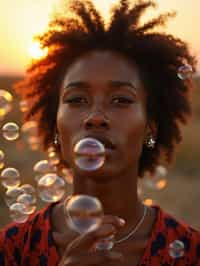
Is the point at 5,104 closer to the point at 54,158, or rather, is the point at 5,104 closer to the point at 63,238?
the point at 54,158

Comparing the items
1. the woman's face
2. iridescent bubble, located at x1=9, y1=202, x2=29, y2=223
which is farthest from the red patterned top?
the woman's face

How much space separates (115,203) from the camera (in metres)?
3.91

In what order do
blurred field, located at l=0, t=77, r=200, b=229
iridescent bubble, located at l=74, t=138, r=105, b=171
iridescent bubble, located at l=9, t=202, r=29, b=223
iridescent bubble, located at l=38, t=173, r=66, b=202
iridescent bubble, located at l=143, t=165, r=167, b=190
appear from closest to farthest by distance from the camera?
1. iridescent bubble, located at l=74, t=138, r=105, b=171
2. iridescent bubble, located at l=9, t=202, r=29, b=223
3. iridescent bubble, located at l=38, t=173, r=66, b=202
4. iridescent bubble, located at l=143, t=165, r=167, b=190
5. blurred field, located at l=0, t=77, r=200, b=229

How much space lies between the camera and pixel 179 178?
14742 millimetres

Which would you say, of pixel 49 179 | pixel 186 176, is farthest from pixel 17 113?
pixel 49 179

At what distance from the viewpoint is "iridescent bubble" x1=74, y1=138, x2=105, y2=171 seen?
3516 mm

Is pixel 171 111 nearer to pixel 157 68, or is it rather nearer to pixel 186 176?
pixel 157 68

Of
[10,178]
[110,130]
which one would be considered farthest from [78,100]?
[10,178]

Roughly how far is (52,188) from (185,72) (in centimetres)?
95

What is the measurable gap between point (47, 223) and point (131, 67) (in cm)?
86

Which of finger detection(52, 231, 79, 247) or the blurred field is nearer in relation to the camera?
finger detection(52, 231, 79, 247)

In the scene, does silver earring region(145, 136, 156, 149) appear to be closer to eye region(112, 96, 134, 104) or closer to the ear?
the ear

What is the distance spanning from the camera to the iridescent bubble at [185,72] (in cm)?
422

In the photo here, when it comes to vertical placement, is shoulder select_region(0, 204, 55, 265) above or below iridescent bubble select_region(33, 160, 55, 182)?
below
